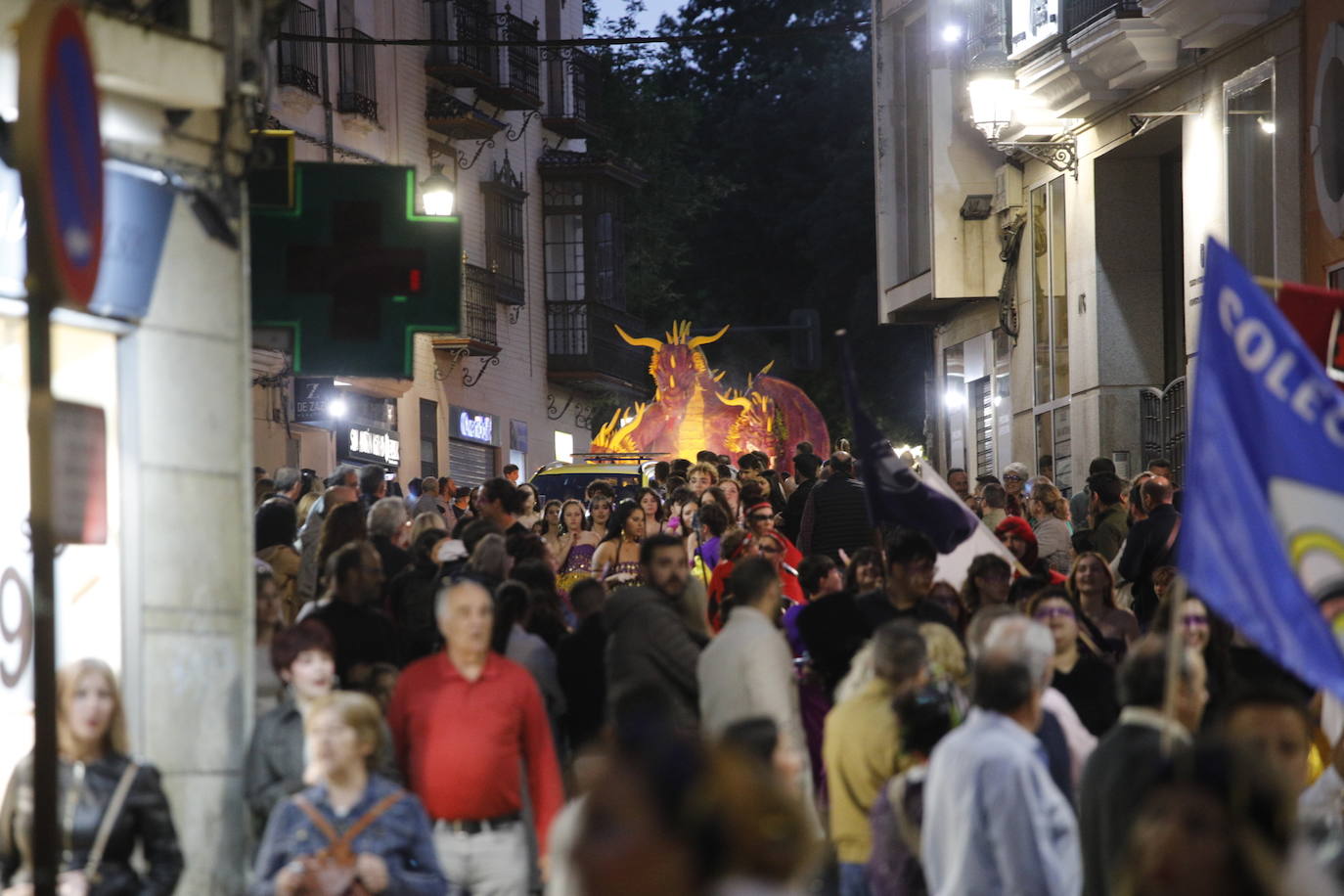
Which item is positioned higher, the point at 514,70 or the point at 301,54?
the point at 514,70

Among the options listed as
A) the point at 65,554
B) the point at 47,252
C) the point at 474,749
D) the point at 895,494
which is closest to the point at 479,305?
the point at 895,494

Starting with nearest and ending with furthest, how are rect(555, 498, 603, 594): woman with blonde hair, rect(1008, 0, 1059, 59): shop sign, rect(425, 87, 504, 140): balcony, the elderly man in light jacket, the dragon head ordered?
the elderly man in light jacket
rect(555, 498, 603, 594): woman with blonde hair
rect(1008, 0, 1059, 59): shop sign
the dragon head
rect(425, 87, 504, 140): balcony

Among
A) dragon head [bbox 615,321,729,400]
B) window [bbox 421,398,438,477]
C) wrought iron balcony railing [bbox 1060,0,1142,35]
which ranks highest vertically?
wrought iron balcony railing [bbox 1060,0,1142,35]

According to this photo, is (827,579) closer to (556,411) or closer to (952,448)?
(952,448)

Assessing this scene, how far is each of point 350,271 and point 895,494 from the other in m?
3.79

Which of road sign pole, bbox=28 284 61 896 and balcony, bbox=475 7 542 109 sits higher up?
balcony, bbox=475 7 542 109

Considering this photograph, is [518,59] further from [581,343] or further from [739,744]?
[739,744]

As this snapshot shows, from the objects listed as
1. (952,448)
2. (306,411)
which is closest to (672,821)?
(306,411)

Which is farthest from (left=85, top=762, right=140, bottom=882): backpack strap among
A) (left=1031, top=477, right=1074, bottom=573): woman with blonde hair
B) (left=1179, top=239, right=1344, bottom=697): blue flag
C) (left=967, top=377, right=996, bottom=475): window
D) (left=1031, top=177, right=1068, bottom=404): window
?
(left=967, top=377, right=996, bottom=475): window

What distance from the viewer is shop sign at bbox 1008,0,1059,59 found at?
28.1 m

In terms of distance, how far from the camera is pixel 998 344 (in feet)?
110

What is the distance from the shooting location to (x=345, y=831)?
845cm

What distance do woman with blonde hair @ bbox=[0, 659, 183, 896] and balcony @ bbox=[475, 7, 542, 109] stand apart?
32834 mm

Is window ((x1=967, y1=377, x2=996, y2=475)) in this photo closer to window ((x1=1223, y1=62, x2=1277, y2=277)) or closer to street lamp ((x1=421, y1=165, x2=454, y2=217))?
street lamp ((x1=421, y1=165, x2=454, y2=217))
